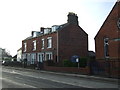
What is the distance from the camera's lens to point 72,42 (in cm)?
4728

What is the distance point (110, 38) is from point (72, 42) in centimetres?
1644

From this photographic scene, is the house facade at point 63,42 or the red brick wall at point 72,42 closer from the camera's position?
the house facade at point 63,42

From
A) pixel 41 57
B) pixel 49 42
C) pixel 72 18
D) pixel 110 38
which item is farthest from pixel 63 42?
pixel 110 38

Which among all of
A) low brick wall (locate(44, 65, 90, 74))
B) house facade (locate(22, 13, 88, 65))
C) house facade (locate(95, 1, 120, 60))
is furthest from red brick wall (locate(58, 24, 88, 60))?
house facade (locate(95, 1, 120, 60))

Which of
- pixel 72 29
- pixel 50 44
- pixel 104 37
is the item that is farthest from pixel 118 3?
pixel 50 44

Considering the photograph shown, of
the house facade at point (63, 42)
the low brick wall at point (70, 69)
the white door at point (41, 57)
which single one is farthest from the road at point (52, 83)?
the white door at point (41, 57)

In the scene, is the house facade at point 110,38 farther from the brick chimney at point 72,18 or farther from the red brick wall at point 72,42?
the brick chimney at point 72,18

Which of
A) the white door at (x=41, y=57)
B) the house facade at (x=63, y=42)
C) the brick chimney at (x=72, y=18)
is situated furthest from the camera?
the white door at (x=41, y=57)

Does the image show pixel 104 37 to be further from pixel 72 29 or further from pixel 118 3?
pixel 72 29

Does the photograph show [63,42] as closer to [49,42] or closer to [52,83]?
[49,42]

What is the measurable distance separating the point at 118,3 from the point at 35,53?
28174 millimetres

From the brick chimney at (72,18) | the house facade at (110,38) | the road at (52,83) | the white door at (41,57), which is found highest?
the brick chimney at (72,18)

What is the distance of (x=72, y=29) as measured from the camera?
47281 mm

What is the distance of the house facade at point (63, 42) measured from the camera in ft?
149
